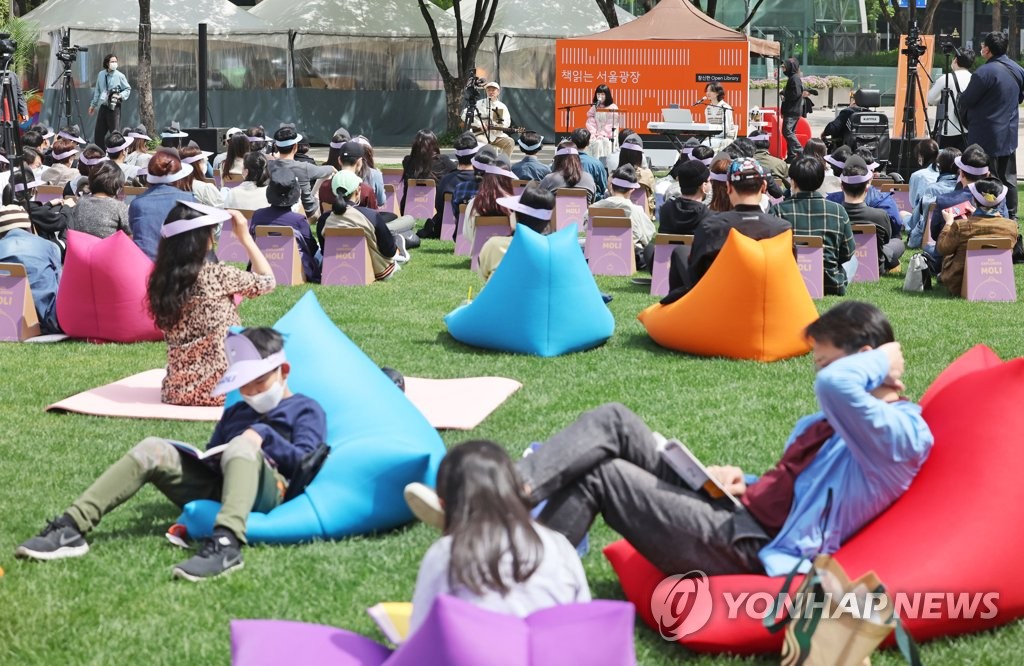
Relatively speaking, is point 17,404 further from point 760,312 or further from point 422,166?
point 422,166

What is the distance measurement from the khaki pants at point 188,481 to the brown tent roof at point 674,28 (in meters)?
20.5

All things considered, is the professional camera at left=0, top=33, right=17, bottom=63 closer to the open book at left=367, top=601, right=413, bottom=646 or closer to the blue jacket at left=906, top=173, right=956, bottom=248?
the blue jacket at left=906, top=173, right=956, bottom=248

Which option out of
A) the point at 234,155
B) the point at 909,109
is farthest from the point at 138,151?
the point at 909,109

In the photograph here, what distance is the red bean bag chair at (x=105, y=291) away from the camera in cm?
898

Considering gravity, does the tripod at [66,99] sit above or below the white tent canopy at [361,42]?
below

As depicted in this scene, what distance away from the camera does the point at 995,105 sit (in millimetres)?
14664

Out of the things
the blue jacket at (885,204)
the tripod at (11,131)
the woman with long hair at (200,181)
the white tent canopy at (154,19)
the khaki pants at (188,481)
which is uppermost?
the white tent canopy at (154,19)

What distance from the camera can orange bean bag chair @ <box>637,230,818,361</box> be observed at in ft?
26.9

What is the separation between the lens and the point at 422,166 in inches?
603

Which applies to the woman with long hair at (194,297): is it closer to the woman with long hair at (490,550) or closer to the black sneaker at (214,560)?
the black sneaker at (214,560)

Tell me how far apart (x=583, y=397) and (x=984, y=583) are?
11.8ft

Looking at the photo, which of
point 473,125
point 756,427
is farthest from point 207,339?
point 473,125

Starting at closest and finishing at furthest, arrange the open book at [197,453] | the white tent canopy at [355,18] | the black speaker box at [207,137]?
the open book at [197,453] → the black speaker box at [207,137] → the white tent canopy at [355,18]

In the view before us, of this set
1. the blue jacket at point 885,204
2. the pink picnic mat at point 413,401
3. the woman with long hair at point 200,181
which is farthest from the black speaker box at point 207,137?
the pink picnic mat at point 413,401
